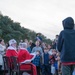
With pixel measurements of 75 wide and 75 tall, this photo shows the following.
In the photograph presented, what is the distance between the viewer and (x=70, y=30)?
23.7 ft

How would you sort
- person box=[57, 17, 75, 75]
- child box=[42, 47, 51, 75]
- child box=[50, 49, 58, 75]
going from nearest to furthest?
1. person box=[57, 17, 75, 75]
2. child box=[50, 49, 58, 75]
3. child box=[42, 47, 51, 75]

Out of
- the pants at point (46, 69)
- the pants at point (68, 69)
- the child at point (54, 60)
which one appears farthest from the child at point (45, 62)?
the pants at point (68, 69)

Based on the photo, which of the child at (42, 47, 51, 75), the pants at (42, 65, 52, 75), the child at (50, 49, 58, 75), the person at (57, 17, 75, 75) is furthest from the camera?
the pants at (42, 65, 52, 75)

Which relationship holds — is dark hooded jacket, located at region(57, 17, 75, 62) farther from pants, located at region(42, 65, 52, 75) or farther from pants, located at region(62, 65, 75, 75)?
pants, located at region(42, 65, 52, 75)

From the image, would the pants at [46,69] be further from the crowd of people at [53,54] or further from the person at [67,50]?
the person at [67,50]

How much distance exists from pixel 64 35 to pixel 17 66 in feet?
A: 9.46

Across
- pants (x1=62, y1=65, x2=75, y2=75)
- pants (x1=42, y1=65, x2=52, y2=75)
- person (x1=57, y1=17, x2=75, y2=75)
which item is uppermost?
person (x1=57, y1=17, x2=75, y2=75)

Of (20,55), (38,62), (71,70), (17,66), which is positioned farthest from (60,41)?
(38,62)

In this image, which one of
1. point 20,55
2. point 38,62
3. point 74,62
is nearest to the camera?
point 74,62

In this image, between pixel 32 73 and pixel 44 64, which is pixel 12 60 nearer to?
pixel 32 73

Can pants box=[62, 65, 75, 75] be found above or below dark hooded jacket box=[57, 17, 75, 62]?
below

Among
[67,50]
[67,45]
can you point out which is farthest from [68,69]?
[67,45]

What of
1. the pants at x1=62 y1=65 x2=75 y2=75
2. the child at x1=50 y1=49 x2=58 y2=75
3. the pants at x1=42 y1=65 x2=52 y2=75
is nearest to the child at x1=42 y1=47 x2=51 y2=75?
the pants at x1=42 y1=65 x2=52 y2=75

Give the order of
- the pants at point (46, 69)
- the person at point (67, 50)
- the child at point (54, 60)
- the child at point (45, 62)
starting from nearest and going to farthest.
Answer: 1. the person at point (67, 50)
2. the child at point (54, 60)
3. the child at point (45, 62)
4. the pants at point (46, 69)
